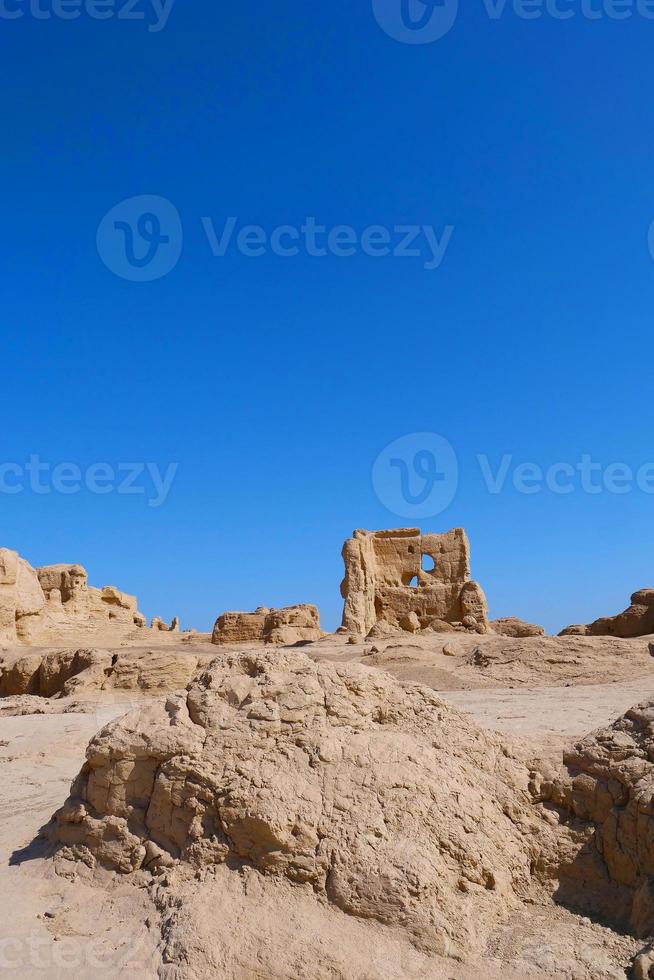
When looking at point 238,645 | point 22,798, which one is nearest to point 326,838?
point 22,798

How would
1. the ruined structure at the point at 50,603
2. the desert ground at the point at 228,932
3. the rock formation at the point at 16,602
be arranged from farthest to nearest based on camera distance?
the ruined structure at the point at 50,603, the rock formation at the point at 16,602, the desert ground at the point at 228,932

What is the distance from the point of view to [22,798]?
19.9 feet

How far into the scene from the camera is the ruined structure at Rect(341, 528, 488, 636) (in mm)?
25000

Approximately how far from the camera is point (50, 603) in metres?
28.6

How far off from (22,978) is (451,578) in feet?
77.9

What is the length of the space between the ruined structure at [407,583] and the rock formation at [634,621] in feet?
14.5

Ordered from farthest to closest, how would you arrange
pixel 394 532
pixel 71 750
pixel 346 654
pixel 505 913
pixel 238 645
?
1. pixel 394 532
2. pixel 238 645
3. pixel 346 654
4. pixel 71 750
5. pixel 505 913

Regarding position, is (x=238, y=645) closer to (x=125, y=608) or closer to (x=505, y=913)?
(x=125, y=608)

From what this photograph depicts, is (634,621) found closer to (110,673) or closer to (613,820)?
(110,673)

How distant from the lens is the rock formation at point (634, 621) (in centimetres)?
1945

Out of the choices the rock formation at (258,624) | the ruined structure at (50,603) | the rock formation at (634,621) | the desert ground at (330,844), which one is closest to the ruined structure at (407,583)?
the rock formation at (258,624)

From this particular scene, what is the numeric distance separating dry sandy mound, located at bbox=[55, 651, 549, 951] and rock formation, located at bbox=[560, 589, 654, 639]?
16.2 m

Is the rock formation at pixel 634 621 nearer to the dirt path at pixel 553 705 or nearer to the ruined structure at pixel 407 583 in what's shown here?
the ruined structure at pixel 407 583

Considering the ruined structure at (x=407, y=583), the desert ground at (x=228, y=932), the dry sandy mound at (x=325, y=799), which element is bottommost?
the desert ground at (x=228, y=932)
